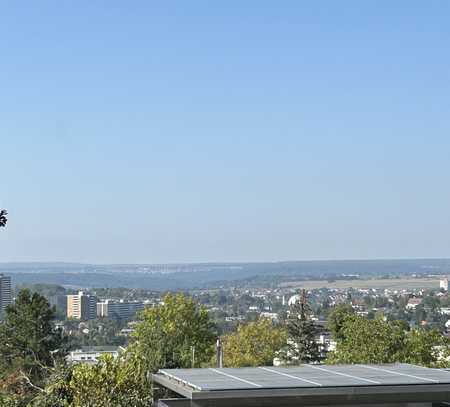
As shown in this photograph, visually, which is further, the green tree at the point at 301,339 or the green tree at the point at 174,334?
the green tree at the point at 301,339

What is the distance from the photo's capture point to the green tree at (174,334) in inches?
1799

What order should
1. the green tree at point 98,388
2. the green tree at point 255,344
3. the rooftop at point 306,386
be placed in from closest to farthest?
the rooftop at point 306,386
the green tree at point 98,388
the green tree at point 255,344

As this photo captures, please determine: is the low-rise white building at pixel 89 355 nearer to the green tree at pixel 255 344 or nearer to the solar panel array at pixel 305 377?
the green tree at pixel 255 344

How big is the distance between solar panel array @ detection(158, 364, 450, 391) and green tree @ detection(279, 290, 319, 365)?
33.8m

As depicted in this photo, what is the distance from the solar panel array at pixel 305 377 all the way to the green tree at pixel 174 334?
2598cm

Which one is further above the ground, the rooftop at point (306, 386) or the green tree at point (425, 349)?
the rooftop at point (306, 386)

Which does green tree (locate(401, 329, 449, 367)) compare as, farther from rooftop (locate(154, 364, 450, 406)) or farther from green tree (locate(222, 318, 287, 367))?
rooftop (locate(154, 364, 450, 406))

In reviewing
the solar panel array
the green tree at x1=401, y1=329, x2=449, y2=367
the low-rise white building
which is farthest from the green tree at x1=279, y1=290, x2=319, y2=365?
the solar panel array

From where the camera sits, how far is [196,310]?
1935 inches

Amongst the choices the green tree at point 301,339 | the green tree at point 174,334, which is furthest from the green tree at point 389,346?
the green tree at point 301,339

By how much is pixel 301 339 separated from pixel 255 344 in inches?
150

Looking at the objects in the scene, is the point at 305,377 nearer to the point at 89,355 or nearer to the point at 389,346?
the point at 389,346

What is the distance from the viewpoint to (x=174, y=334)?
4709cm

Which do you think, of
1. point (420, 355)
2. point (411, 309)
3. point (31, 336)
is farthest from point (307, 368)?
point (411, 309)
